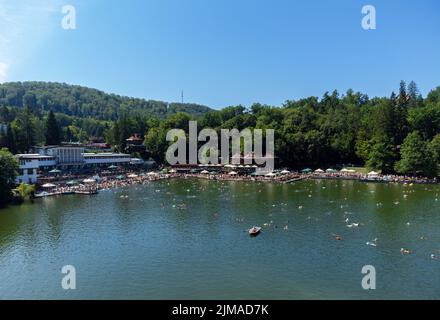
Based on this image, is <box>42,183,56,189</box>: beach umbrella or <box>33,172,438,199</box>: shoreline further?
<box>33,172,438,199</box>: shoreline

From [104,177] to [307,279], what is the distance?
160 feet

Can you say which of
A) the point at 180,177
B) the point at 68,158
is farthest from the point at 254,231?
the point at 68,158

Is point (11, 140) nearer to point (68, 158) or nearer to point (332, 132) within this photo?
point (68, 158)

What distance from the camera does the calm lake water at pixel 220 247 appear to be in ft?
68.0

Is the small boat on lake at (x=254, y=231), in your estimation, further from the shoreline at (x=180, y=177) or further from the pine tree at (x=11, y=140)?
the pine tree at (x=11, y=140)

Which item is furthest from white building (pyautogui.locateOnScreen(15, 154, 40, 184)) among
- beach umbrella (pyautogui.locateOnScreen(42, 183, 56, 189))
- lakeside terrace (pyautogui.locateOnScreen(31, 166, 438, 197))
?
beach umbrella (pyautogui.locateOnScreen(42, 183, 56, 189))

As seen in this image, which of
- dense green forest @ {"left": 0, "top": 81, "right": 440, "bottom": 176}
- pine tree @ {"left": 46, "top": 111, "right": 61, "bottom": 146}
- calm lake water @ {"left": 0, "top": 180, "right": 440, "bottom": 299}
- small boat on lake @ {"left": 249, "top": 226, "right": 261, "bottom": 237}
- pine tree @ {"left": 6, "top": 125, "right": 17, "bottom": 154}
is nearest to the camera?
calm lake water @ {"left": 0, "top": 180, "right": 440, "bottom": 299}

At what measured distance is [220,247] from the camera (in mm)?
27547

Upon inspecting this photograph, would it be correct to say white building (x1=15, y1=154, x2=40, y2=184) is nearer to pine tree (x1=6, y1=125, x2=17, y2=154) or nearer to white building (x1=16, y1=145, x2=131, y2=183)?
white building (x1=16, y1=145, x2=131, y2=183)

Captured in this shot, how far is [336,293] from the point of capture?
65.0 feet

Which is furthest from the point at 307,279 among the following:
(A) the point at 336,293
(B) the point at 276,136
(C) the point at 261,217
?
(B) the point at 276,136

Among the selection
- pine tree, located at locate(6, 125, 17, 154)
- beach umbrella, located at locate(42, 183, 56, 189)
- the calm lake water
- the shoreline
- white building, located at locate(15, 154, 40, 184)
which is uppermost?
pine tree, located at locate(6, 125, 17, 154)

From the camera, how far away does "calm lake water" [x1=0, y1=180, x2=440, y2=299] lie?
68.0 feet

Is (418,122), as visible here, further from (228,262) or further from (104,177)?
(228,262)
